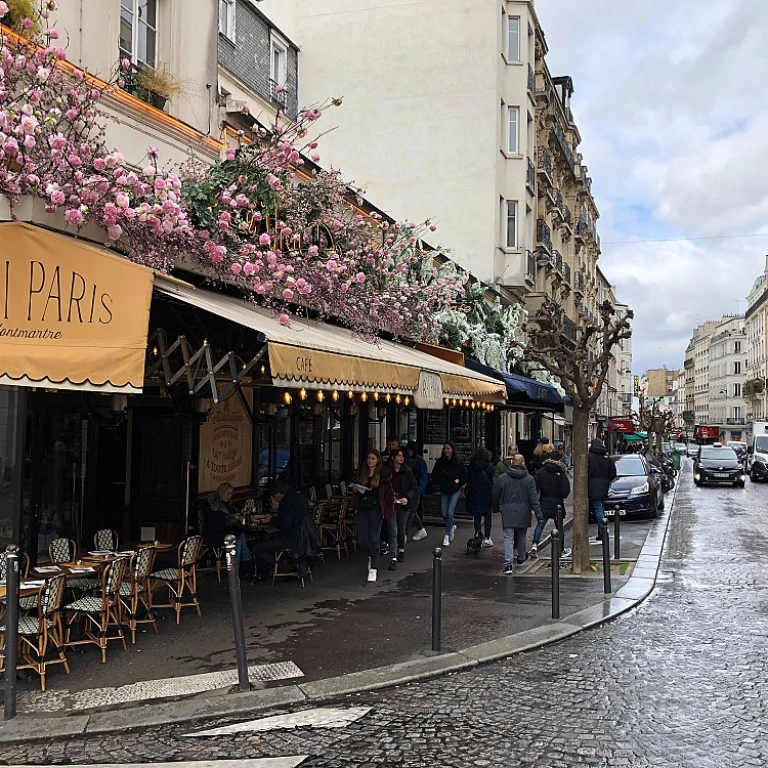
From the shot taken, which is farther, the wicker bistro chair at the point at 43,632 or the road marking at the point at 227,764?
the wicker bistro chair at the point at 43,632

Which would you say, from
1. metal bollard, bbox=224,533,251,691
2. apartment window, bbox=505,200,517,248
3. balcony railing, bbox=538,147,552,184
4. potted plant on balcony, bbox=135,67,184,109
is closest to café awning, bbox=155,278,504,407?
metal bollard, bbox=224,533,251,691

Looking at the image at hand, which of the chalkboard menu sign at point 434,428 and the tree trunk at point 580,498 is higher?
the chalkboard menu sign at point 434,428

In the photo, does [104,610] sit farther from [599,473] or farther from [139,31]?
[599,473]

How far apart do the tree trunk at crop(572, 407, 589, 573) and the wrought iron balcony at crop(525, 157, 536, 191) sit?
67.8ft

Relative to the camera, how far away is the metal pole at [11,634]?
5.96 m

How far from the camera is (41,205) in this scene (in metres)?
7.80

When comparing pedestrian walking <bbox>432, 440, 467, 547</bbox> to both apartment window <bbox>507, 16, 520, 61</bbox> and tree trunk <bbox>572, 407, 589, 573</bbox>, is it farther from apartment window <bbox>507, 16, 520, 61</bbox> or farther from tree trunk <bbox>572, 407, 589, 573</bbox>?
apartment window <bbox>507, 16, 520, 61</bbox>

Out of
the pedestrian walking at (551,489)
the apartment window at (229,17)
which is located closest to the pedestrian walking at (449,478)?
the pedestrian walking at (551,489)

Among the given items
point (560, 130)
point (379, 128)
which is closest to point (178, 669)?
point (379, 128)

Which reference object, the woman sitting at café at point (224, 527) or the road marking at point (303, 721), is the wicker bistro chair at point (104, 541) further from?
the road marking at point (303, 721)

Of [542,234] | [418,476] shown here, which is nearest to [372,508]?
[418,476]

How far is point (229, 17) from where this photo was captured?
17.9 metres

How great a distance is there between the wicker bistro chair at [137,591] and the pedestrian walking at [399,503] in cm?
415

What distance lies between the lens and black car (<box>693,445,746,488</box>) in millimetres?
34344
